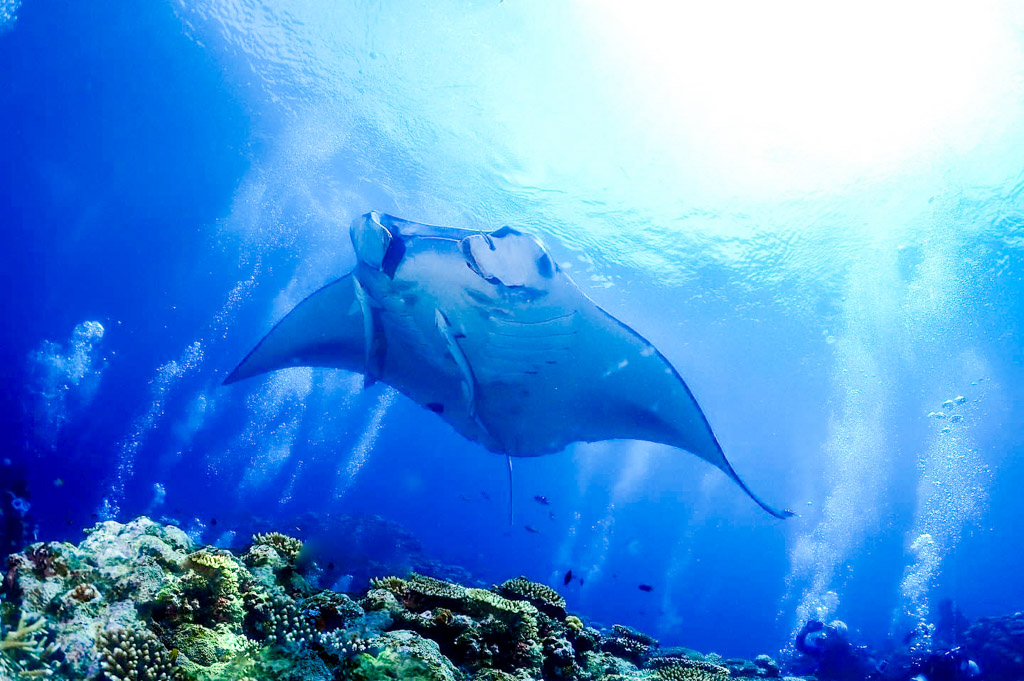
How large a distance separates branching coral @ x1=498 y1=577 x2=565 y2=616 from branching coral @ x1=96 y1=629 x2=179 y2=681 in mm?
2316

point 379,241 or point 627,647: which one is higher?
point 379,241

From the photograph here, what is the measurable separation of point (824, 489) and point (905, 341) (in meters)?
27.0

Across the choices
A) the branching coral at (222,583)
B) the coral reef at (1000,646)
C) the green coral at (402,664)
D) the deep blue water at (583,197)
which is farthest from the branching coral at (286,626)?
the coral reef at (1000,646)

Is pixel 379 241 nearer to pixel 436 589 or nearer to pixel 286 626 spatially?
pixel 436 589

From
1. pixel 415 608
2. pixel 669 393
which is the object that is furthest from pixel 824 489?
pixel 415 608

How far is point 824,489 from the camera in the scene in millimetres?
41625

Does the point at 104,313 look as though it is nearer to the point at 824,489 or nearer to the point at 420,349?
the point at 420,349

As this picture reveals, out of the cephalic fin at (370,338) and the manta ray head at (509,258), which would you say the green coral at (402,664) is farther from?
the cephalic fin at (370,338)

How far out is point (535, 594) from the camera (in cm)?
383

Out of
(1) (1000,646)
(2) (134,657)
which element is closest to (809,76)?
(1) (1000,646)

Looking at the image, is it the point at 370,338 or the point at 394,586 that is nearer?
the point at 394,586

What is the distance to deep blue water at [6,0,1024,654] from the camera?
1219 cm

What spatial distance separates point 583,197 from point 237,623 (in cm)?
1447

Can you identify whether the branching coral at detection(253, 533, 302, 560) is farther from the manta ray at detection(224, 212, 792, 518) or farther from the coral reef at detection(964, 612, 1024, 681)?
the coral reef at detection(964, 612, 1024, 681)
